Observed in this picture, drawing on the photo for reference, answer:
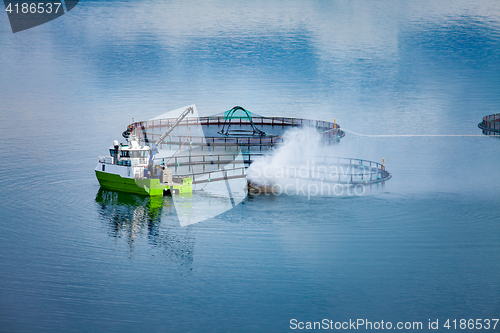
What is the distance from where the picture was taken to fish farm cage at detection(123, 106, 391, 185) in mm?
76062

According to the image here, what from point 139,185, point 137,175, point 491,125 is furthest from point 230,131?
point 491,125

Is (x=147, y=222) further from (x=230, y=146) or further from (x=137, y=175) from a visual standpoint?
(x=230, y=146)

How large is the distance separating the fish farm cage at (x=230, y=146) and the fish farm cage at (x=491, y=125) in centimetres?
3004

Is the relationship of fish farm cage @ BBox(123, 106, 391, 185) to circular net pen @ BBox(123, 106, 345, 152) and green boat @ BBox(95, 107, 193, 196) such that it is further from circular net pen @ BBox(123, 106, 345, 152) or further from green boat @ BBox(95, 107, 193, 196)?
green boat @ BBox(95, 107, 193, 196)

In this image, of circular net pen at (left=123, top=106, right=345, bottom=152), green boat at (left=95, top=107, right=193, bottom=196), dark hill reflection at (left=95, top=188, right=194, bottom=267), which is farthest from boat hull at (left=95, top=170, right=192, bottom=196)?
circular net pen at (left=123, top=106, right=345, bottom=152)

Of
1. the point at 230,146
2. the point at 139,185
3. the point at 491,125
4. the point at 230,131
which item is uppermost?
the point at 491,125

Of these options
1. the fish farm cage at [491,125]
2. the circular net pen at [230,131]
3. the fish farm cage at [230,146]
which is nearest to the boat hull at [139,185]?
the fish farm cage at [230,146]

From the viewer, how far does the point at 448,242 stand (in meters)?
50.3

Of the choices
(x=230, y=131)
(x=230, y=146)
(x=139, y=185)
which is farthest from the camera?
(x=230, y=131)

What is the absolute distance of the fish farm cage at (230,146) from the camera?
7606 centimetres

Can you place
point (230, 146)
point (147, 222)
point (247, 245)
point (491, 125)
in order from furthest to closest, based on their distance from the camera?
point (491, 125) < point (230, 146) < point (147, 222) < point (247, 245)

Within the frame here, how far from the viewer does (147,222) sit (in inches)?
2265

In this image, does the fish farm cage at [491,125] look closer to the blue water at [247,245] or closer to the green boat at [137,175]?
the blue water at [247,245]

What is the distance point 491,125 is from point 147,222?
88780mm
